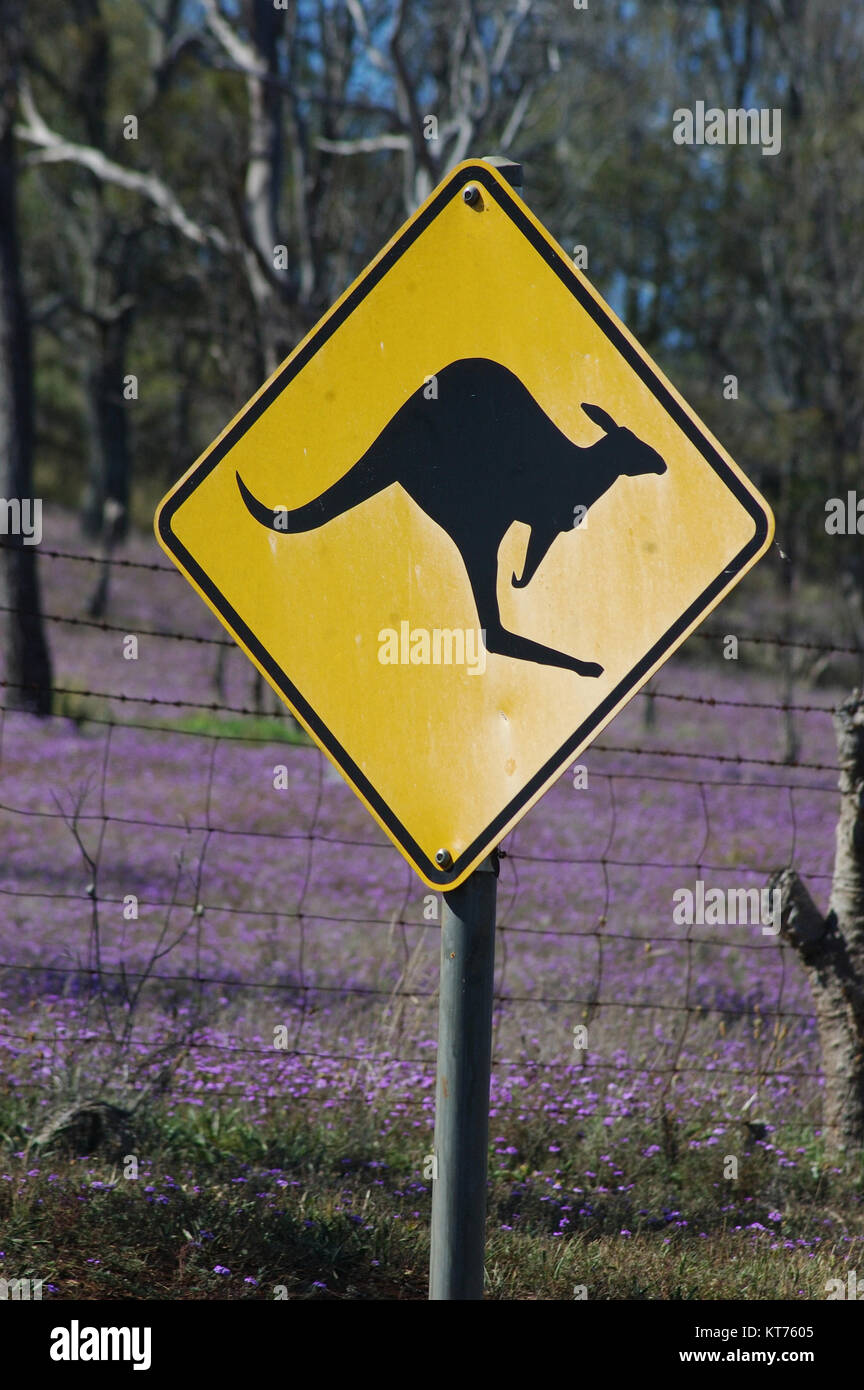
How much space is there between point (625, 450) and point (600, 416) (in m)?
0.07

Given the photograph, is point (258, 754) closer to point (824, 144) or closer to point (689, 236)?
point (824, 144)

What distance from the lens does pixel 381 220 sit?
18.4 meters

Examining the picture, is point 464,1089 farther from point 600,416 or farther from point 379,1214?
point 379,1214

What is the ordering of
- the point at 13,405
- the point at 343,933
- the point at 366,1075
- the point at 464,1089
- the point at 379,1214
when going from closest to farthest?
1. the point at 464,1089
2. the point at 379,1214
3. the point at 366,1075
4. the point at 343,933
5. the point at 13,405

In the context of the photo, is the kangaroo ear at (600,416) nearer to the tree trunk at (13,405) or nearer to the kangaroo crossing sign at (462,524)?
the kangaroo crossing sign at (462,524)

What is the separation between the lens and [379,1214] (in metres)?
3.40

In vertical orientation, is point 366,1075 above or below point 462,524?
below

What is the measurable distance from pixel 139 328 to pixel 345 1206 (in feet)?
90.9

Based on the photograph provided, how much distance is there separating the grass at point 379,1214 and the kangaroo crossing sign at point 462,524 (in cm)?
160

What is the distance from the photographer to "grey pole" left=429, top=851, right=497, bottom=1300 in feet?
6.61

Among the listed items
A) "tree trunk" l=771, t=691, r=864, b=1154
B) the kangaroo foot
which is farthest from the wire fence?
the kangaroo foot

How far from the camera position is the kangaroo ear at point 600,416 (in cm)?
205

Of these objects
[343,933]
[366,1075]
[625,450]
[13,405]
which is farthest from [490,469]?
[13,405]

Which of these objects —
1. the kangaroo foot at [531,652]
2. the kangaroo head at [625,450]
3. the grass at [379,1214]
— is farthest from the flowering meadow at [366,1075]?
the kangaroo head at [625,450]
